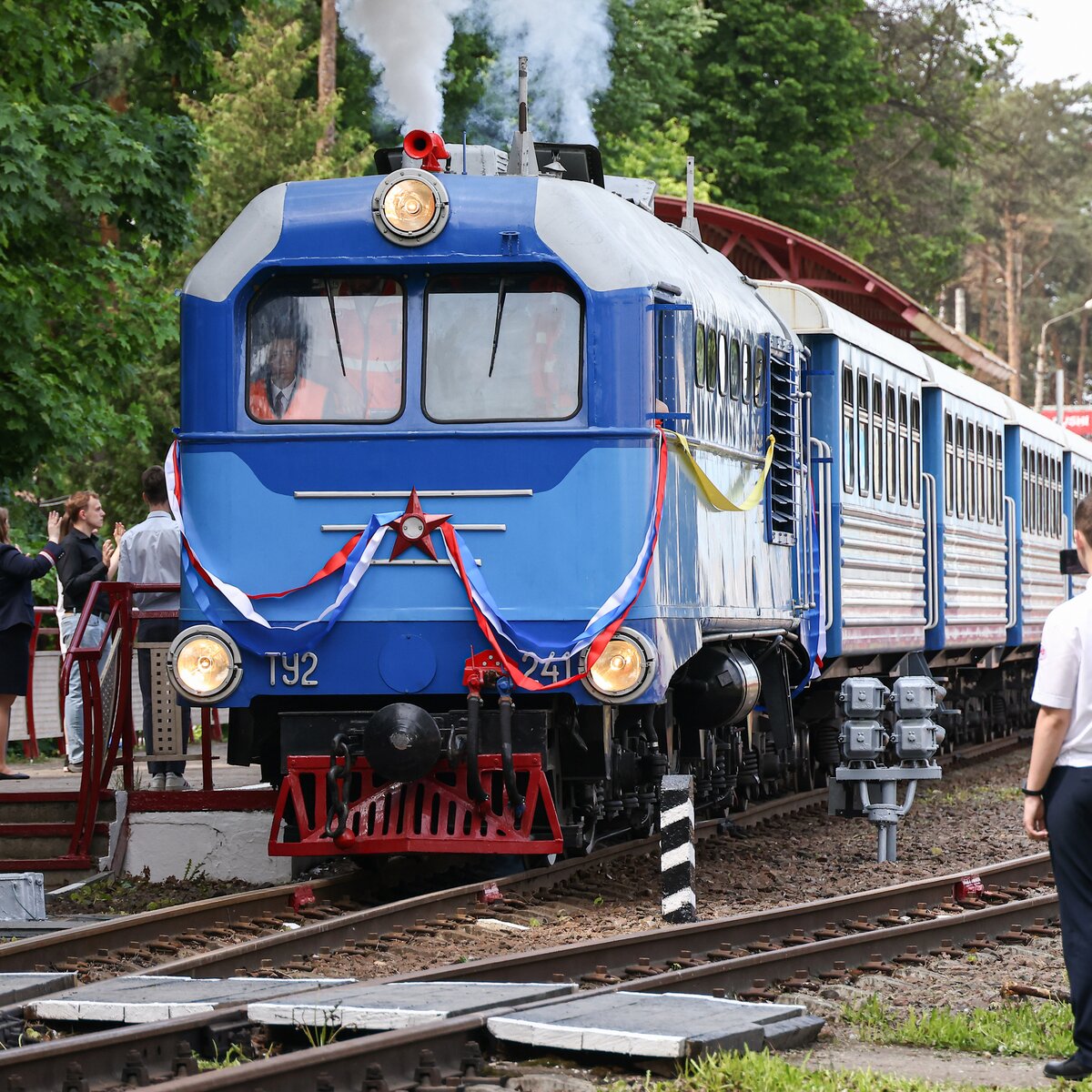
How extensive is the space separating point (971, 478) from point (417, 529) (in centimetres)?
1143

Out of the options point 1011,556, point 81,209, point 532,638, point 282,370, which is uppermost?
point 81,209

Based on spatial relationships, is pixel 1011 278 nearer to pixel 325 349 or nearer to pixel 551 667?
pixel 325 349

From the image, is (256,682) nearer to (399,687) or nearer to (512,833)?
(399,687)

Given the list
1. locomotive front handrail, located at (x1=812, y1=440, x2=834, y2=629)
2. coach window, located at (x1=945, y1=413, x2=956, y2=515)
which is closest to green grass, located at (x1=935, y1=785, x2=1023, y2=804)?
coach window, located at (x1=945, y1=413, x2=956, y2=515)

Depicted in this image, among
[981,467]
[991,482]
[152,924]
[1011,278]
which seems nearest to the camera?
[152,924]

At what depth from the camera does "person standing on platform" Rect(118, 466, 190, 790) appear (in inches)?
495

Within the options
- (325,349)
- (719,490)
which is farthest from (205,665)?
(719,490)

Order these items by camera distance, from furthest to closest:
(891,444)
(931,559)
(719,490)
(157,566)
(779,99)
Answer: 1. (779,99)
2. (931,559)
3. (891,444)
4. (157,566)
5. (719,490)

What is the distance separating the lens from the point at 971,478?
20297 mm

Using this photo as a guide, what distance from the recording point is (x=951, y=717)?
2130cm

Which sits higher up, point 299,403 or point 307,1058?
point 299,403

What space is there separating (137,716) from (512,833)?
1047 centimetres

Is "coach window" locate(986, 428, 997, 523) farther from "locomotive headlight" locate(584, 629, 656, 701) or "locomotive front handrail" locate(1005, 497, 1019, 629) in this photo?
"locomotive headlight" locate(584, 629, 656, 701)

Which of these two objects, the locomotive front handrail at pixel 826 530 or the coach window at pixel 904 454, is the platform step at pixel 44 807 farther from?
the coach window at pixel 904 454
